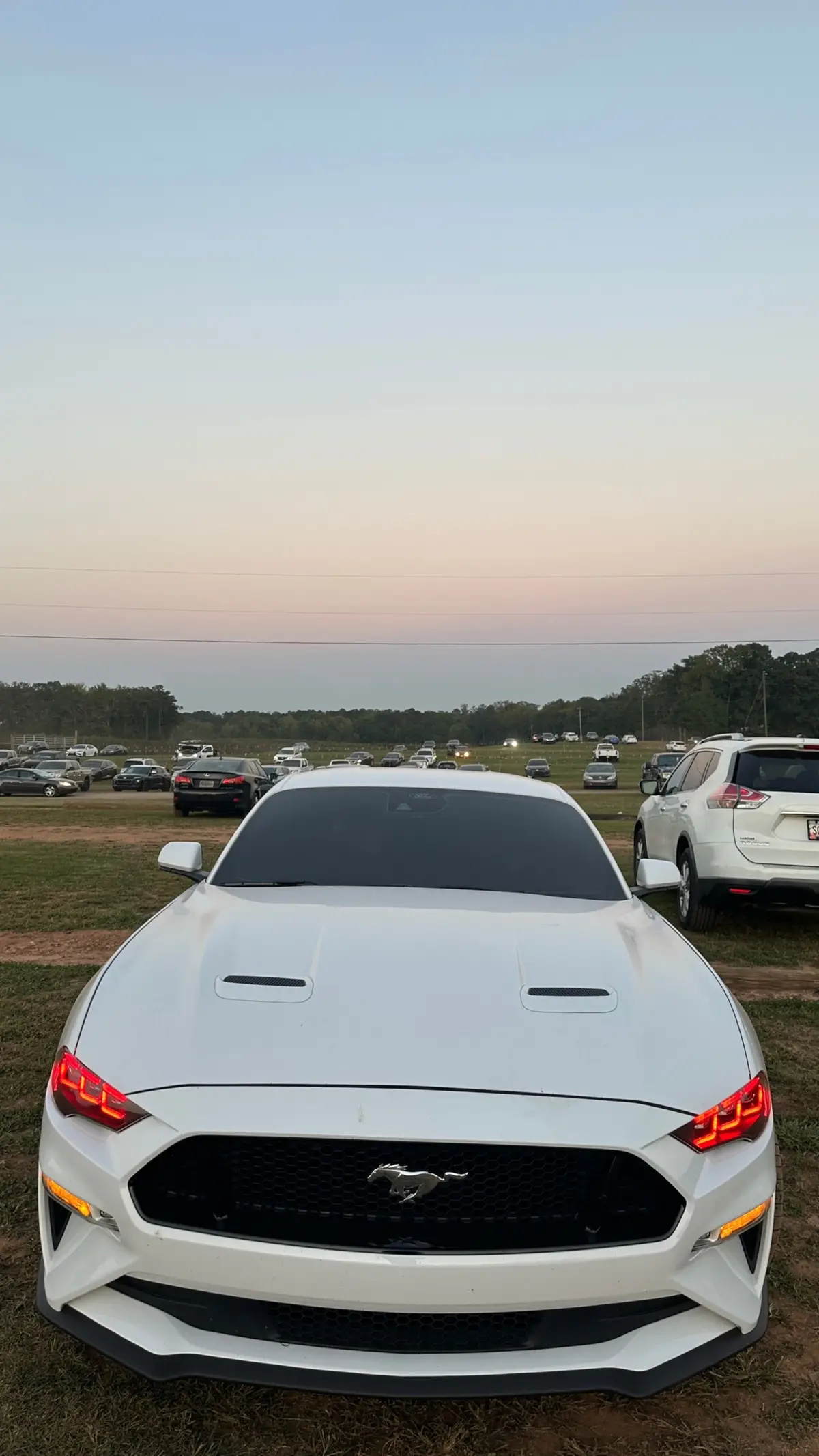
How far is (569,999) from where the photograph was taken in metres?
2.53

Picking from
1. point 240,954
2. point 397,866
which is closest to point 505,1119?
point 240,954

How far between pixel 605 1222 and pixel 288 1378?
0.71m

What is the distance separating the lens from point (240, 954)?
2.79 m

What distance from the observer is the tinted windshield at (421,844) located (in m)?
Answer: 3.63

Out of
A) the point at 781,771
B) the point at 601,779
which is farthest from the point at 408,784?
the point at 601,779

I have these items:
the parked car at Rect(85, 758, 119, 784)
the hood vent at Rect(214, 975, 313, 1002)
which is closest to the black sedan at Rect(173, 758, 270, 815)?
the hood vent at Rect(214, 975, 313, 1002)

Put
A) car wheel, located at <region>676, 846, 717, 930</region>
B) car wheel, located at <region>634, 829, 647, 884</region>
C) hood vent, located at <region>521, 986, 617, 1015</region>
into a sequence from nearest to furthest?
hood vent, located at <region>521, 986, 617, 1015</region>
car wheel, located at <region>676, 846, 717, 930</region>
car wheel, located at <region>634, 829, 647, 884</region>

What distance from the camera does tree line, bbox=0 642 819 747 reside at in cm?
11938

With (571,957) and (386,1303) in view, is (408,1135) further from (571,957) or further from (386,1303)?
(571,957)

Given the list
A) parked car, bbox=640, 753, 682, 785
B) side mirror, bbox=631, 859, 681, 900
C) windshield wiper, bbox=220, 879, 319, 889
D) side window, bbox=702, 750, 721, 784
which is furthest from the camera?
parked car, bbox=640, 753, 682, 785

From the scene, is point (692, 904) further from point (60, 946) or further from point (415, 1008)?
point (415, 1008)

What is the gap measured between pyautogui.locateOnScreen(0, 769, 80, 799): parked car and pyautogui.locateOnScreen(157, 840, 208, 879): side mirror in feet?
133

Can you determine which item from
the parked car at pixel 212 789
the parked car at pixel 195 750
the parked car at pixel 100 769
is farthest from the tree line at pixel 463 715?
the parked car at pixel 212 789

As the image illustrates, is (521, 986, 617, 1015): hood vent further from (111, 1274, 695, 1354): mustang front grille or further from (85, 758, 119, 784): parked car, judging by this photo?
(85, 758, 119, 784): parked car
